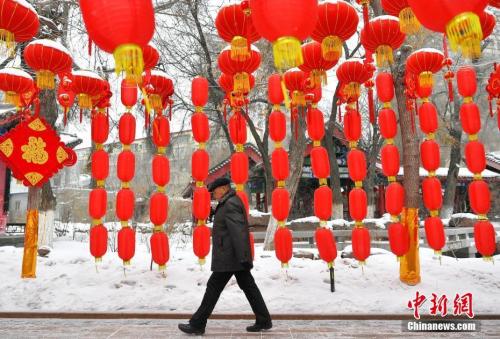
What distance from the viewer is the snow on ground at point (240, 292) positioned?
5668mm

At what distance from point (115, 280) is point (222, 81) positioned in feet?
11.0

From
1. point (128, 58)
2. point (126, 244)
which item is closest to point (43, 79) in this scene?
point (126, 244)

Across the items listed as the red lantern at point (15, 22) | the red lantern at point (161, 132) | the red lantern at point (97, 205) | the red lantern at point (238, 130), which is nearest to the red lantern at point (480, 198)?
the red lantern at point (238, 130)

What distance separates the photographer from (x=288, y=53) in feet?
11.8

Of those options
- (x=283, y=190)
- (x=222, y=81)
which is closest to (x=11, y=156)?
(x=222, y=81)

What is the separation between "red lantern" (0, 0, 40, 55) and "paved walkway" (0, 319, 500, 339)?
3158 millimetres

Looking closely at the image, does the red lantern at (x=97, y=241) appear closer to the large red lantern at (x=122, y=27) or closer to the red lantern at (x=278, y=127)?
the red lantern at (x=278, y=127)

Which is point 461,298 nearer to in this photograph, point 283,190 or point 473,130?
point 473,130

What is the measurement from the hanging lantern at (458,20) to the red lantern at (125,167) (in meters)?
4.46

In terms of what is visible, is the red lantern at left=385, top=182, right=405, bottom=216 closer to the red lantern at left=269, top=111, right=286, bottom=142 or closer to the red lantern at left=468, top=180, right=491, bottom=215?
the red lantern at left=468, top=180, right=491, bottom=215

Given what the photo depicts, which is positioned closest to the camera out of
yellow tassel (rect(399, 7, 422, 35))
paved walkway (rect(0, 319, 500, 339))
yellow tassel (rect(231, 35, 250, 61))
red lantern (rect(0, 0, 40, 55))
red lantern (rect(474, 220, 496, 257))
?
paved walkway (rect(0, 319, 500, 339))

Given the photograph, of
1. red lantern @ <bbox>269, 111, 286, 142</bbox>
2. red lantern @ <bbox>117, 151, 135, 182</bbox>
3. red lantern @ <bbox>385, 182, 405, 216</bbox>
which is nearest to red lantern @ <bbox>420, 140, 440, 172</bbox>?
red lantern @ <bbox>385, 182, 405, 216</bbox>

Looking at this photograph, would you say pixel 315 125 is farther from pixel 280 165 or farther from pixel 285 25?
pixel 285 25

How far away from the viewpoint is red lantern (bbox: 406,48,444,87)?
18.7 ft
